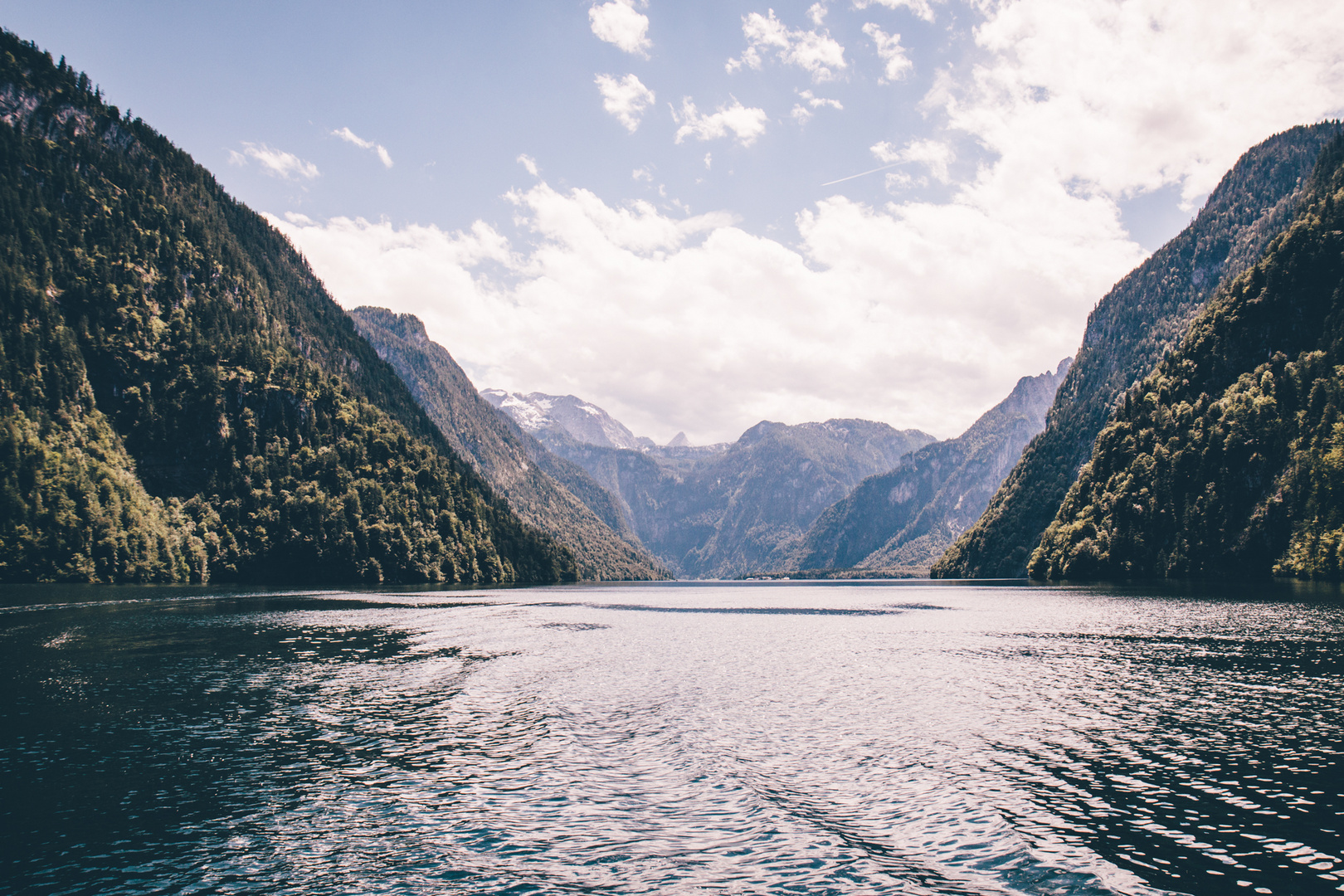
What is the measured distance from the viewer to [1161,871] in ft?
57.7

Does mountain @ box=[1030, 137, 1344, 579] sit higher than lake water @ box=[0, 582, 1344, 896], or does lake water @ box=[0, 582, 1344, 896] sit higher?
mountain @ box=[1030, 137, 1344, 579]

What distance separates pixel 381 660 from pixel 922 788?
43699mm

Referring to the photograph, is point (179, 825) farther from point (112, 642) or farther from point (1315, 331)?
point (1315, 331)

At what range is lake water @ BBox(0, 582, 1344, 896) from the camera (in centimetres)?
1830

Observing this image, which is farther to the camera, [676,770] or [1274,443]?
[1274,443]

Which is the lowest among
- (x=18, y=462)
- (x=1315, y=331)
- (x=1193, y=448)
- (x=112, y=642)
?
(x=112, y=642)

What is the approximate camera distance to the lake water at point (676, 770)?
18.3m

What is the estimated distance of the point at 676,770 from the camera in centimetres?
2752

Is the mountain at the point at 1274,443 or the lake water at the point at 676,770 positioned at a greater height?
the mountain at the point at 1274,443

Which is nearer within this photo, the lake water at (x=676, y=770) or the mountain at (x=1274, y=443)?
the lake water at (x=676, y=770)

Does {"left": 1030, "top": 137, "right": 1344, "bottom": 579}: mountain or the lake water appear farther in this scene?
{"left": 1030, "top": 137, "right": 1344, "bottom": 579}: mountain

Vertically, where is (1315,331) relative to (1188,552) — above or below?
above

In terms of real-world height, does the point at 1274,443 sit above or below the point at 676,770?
above

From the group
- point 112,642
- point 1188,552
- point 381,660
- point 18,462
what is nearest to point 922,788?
point 381,660
